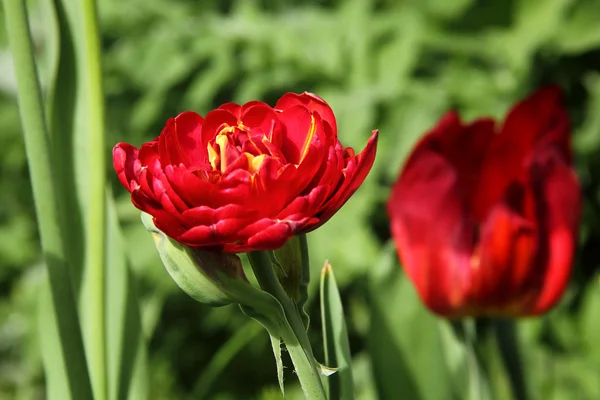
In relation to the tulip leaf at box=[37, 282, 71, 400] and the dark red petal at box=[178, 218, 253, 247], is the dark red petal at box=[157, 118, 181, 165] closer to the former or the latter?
the dark red petal at box=[178, 218, 253, 247]

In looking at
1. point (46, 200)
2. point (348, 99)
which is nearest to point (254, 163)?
point (46, 200)

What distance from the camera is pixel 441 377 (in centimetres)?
57

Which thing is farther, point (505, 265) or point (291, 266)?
point (505, 265)

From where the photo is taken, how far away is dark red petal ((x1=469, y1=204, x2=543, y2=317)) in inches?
21.7

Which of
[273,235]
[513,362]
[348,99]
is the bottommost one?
[513,362]

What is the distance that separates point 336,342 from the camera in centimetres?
36

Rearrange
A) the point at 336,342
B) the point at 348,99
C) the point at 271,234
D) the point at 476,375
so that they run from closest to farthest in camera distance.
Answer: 1. the point at 271,234
2. the point at 336,342
3. the point at 476,375
4. the point at 348,99

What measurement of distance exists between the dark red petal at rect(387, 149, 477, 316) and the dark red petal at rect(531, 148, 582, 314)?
5cm

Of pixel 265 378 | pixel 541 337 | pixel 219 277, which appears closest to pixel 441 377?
pixel 219 277

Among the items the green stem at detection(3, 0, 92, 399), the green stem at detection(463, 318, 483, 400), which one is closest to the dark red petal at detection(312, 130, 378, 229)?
the green stem at detection(3, 0, 92, 399)

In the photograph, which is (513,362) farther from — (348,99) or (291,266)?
(348,99)

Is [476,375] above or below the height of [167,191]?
below

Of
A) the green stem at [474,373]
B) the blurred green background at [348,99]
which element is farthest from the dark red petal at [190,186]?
the blurred green background at [348,99]

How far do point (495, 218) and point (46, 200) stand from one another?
31 centimetres
